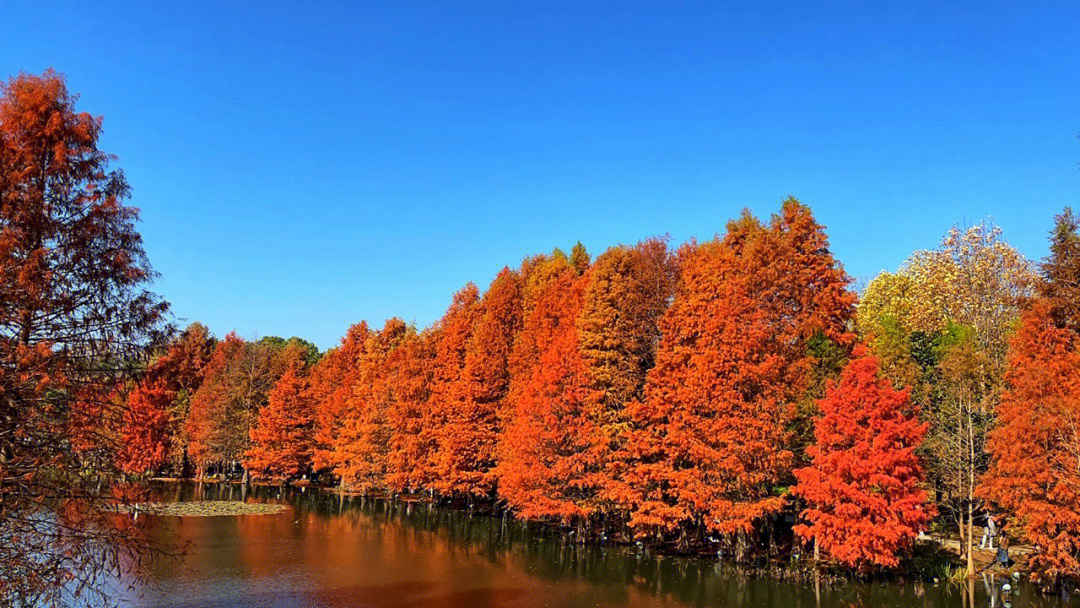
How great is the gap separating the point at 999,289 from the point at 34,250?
48.0 meters

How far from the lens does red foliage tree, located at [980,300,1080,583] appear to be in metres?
24.6

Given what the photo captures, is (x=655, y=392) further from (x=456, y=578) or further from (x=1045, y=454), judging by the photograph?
(x=1045, y=454)

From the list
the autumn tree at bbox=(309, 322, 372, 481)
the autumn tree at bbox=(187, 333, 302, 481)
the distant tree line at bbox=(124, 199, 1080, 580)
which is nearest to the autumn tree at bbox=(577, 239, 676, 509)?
the distant tree line at bbox=(124, 199, 1080, 580)

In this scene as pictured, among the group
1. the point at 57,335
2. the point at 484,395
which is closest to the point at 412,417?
the point at 484,395

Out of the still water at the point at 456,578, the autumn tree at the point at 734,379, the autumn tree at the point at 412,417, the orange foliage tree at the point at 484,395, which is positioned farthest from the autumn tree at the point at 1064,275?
the autumn tree at the point at 412,417

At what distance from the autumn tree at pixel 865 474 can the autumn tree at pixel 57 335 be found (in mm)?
25030

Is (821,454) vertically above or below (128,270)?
below

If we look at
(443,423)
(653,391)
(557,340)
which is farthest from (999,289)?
(443,423)

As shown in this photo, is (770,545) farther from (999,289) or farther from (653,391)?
(999,289)

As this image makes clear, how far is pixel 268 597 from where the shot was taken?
25.6 meters

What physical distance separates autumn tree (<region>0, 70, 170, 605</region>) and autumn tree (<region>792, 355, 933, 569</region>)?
2503 cm

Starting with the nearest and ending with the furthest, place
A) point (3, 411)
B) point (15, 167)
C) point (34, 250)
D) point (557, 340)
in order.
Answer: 1. point (3, 411)
2. point (34, 250)
3. point (15, 167)
4. point (557, 340)

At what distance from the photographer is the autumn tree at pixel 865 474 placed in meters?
25.9

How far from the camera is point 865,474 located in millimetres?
26281
